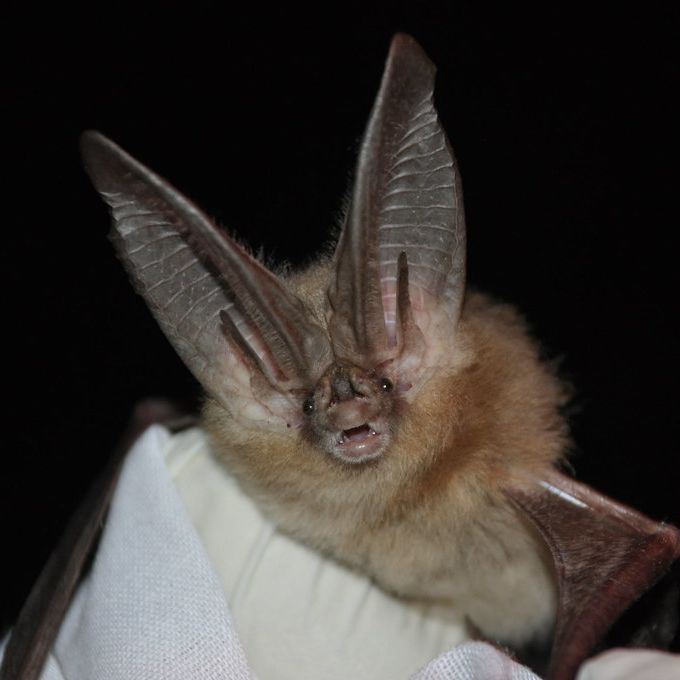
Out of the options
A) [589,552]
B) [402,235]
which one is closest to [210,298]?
[402,235]

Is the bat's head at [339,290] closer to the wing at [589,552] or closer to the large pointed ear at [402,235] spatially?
the large pointed ear at [402,235]

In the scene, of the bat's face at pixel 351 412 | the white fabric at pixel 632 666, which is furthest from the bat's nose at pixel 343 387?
the white fabric at pixel 632 666

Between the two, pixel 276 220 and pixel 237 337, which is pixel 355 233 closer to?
pixel 237 337

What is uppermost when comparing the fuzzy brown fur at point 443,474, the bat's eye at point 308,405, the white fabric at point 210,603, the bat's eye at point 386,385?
the bat's eye at point 386,385

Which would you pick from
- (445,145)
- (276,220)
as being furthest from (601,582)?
(276,220)

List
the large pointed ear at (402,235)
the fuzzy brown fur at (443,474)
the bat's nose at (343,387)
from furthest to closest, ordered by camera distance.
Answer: the fuzzy brown fur at (443,474), the bat's nose at (343,387), the large pointed ear at (402,235)

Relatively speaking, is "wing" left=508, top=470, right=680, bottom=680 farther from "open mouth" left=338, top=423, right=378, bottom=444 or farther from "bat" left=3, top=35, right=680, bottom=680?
"open mouth" left=338, top=423, right=378, bottom=444

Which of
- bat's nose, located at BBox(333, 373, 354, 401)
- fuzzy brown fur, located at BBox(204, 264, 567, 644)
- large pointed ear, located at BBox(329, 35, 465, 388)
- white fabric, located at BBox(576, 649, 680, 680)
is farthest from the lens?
fuzzy brown fur, located at BBox(204, 264, 567, 644)

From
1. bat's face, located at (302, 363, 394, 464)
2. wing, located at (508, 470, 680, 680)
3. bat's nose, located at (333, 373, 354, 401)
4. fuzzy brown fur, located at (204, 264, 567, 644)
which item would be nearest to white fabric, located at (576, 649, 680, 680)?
wing, located at (508, 470, 680, 680)
